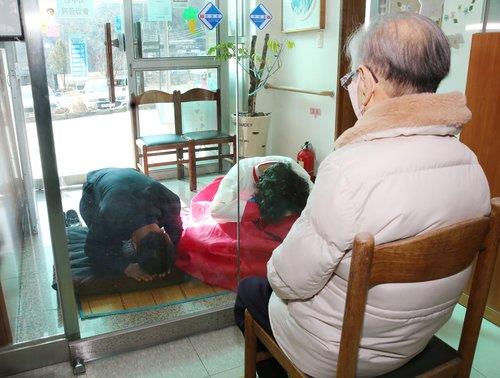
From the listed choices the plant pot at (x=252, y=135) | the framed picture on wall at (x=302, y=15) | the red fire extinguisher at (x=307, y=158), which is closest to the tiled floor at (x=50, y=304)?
the plant pot at (x=252, y=135)

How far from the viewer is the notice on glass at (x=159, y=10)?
1.93 meters

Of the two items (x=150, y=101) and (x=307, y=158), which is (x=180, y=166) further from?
(x=307, y=158)

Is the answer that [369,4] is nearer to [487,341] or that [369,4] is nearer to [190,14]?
[190,14]

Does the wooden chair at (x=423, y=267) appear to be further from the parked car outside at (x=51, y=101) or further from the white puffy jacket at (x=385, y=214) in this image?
the parked car outside at (x=51, y=101)

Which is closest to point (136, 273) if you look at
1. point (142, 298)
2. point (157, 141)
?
point (142, 298)

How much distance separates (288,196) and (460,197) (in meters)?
1.46

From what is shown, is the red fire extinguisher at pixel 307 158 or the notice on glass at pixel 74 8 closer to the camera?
the notice on glass at pixel 74 8

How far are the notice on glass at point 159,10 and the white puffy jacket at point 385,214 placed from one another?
1322 millimetres

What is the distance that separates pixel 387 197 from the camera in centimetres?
83

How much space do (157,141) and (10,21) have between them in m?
0.90

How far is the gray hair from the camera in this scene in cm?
92

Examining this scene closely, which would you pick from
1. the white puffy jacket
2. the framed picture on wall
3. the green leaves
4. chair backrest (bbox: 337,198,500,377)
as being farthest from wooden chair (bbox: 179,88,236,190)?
chair backrest (bbox: 337,198,500,377)

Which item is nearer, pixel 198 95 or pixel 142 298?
pixel 142 298

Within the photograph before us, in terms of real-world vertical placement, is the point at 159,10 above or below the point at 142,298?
above
